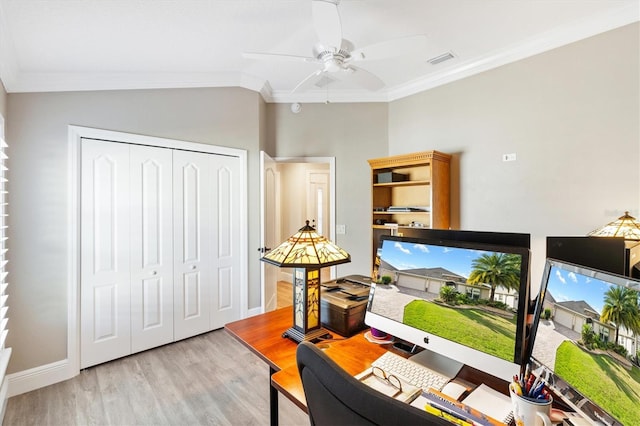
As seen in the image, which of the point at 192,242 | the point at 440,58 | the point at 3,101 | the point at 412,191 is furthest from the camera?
the point at 412,191

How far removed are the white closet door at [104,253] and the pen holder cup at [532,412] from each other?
3034 millimetres

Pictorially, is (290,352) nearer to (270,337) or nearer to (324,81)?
(270,337)

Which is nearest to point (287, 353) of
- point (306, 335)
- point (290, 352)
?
point (290, 352)

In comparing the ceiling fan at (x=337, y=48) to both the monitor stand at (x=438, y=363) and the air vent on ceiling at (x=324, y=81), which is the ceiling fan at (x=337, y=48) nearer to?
the air vent on ceiling at (x=324, y=81)

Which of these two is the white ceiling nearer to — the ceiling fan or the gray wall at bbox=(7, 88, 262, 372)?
the gray wall at bbox=(7, 88, 262, 372)

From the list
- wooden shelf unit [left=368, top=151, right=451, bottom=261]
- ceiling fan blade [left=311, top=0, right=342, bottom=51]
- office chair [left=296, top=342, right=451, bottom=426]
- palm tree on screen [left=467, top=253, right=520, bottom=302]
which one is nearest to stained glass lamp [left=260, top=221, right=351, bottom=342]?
palm tree on screen [left=467, top=253, right=520, bottom=302]

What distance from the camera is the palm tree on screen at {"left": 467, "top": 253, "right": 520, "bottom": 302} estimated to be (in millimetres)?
914

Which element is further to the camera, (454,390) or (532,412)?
(454,390)

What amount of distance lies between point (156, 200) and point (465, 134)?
10.7ft

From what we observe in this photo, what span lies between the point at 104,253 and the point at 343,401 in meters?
2.87

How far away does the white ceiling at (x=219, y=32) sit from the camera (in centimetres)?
195

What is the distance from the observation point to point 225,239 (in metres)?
3.38

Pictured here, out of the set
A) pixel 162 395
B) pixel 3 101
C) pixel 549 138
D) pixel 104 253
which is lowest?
pixel 162 395

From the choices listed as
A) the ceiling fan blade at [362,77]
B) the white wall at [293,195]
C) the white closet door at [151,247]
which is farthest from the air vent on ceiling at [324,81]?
the white wall at [293,195]
